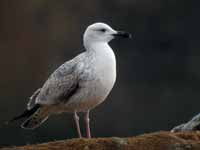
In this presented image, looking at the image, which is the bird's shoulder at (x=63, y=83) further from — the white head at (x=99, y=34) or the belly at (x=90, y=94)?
the white head at (x=99, y=34)

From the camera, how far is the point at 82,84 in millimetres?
11094

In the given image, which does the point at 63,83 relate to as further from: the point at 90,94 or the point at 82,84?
the point at 90,94

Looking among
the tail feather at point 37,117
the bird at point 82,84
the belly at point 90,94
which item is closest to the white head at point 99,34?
the bird at point 82,84

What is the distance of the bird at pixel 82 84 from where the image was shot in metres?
11.0

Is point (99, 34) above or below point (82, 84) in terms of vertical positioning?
above

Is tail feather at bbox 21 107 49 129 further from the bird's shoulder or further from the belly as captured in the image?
the belly

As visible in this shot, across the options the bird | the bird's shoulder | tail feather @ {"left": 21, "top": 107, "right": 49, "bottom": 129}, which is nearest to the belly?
the bird

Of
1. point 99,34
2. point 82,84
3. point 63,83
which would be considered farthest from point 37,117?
point 99,34

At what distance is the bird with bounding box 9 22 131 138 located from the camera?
1099cm

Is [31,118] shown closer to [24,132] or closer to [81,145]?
[81,145]

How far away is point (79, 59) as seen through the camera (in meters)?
11.3

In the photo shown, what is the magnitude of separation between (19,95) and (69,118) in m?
1.69

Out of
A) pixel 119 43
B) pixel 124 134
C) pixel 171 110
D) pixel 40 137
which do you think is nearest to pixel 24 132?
pixel 40 137

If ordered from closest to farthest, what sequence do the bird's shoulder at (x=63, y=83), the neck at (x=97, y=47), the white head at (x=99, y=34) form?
the bird's shoulder at (x=63, y=83) < the neck at (x=97, y=47) < the white head at (x=99, y=34)
